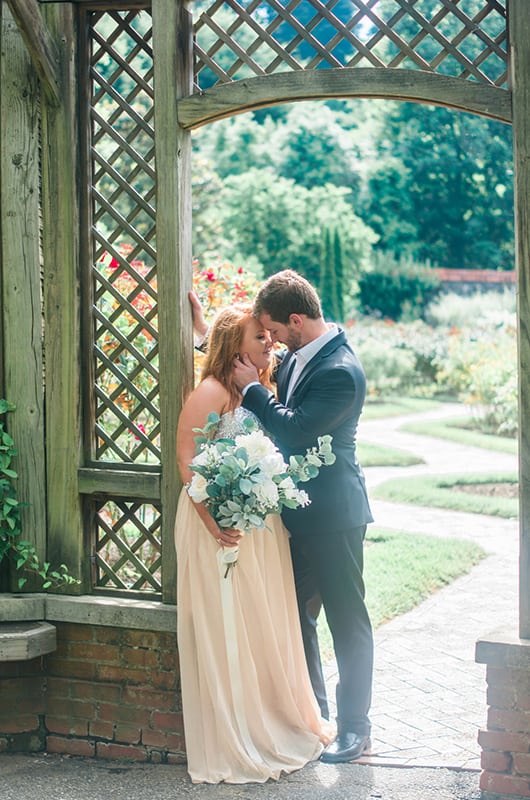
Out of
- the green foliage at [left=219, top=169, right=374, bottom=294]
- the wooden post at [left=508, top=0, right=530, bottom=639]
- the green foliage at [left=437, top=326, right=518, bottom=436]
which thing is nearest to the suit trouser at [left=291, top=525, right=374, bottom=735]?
the wooden post at [left=508, top=0, right=530, bottom=639]

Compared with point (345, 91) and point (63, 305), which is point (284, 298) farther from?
point (63, 305)

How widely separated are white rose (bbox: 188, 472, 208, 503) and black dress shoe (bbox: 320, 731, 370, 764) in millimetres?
1283

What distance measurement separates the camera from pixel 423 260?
30.8m

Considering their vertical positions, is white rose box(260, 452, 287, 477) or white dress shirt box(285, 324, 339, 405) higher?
white dress shirt box(285, 324, 339, 405)

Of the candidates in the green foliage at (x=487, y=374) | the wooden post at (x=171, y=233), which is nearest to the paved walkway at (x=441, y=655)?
the wooden post at (x=171, y=233)

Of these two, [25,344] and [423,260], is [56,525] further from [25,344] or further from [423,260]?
[423,260]

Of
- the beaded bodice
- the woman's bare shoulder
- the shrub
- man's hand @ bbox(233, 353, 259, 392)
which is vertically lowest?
the beaded bodice

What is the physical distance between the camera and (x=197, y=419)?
427 centimetres

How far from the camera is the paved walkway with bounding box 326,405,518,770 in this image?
4.75 meters

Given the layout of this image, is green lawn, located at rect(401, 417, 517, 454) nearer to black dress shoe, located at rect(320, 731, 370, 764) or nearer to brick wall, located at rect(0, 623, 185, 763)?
black dress shoe, located at rect(320, 731, 370, 764)

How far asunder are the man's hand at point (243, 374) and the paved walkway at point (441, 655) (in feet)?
4.66

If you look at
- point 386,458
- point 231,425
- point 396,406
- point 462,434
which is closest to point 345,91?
point 231,425

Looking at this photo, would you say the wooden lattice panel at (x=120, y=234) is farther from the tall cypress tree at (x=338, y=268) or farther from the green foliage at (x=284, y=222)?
the tall cypress tree at (x=338, y=268)

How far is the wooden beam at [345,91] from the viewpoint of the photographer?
3990 mm
